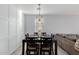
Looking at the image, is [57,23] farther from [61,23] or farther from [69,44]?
→ [69,44]

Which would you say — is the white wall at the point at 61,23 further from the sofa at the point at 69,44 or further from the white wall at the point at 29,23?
the sofa at the point at 69,44

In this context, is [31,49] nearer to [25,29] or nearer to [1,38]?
[1,38]

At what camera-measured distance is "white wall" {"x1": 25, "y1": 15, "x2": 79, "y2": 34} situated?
11617 millimetres

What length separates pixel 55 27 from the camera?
1170cm

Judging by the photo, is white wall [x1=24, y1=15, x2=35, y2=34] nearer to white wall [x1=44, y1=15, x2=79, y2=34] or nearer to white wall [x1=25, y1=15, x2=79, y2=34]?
white wall [x1=25, y1=15, x2=79, y2=34]

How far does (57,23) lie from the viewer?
1172cm

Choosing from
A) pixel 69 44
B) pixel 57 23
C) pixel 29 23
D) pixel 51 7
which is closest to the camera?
pixel 69 44

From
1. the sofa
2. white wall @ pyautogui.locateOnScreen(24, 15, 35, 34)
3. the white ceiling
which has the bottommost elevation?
the sofa

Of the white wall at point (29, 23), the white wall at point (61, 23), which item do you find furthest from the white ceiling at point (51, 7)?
the white wall at point (61, 23)

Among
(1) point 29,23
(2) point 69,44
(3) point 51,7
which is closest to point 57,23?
(1) point 29,23

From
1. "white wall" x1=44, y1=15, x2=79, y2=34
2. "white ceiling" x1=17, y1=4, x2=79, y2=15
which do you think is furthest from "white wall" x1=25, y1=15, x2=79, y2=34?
"white ceiling" x1=17, y1=4, x2=79, y2=15
